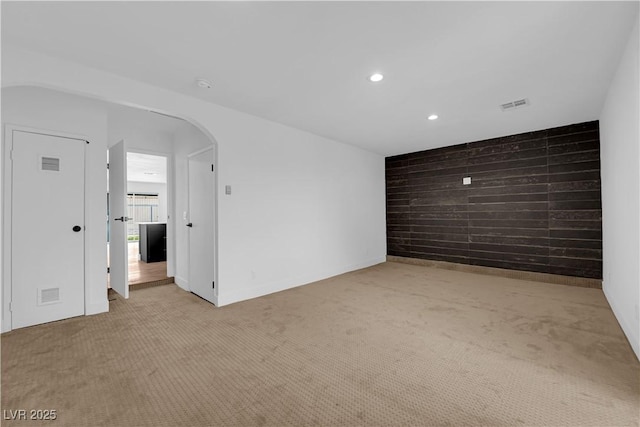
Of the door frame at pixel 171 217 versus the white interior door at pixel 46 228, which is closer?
the white interior door at pixel 46 228

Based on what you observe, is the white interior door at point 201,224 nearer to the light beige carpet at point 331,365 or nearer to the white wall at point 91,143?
the light beige carpet at point 331,365

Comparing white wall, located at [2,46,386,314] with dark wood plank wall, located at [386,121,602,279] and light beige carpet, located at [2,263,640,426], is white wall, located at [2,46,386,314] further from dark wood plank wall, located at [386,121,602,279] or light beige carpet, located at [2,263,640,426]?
dark wood plank wall, located at [386,121,602,279]

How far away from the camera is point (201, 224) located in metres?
4.05

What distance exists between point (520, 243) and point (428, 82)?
12.0ft

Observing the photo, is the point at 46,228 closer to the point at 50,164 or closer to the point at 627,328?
the point at 50,164

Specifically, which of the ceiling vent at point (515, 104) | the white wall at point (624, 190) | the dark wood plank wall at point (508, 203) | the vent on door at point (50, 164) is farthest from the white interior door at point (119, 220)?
the white wall at point (624, 190)

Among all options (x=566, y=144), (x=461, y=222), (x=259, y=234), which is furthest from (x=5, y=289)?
(x=566, y=144)

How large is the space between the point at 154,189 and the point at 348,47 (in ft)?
41.2

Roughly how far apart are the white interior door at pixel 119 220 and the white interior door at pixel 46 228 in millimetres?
601

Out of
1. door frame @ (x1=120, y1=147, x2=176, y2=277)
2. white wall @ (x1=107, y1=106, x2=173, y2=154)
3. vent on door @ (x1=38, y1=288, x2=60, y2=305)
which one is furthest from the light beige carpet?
white wall @ (x1=107, y1=106, x2=173, y2=154)

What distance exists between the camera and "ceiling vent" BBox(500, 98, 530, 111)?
347 centimetres

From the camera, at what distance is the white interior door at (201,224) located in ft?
12.5

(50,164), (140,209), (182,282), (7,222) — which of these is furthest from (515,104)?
(140,209)

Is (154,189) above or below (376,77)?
below
